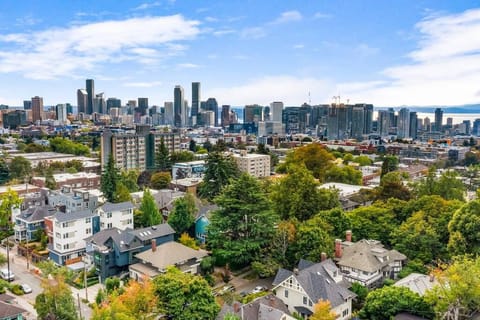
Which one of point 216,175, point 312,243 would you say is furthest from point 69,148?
point 312,243

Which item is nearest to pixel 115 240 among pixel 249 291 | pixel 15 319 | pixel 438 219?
pixel 15 319

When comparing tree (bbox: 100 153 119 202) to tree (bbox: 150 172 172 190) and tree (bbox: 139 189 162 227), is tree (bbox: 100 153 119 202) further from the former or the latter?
tree (bbox: 150 172 172 190)

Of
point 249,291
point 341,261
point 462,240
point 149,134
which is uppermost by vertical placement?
point 149,134

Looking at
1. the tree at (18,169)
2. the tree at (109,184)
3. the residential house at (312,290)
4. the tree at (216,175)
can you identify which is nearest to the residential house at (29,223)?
the tree at (109,184)

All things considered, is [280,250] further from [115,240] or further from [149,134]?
[149,134]

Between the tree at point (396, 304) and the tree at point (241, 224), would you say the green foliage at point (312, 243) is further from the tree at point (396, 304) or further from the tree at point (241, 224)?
the tree at point (396, 304)

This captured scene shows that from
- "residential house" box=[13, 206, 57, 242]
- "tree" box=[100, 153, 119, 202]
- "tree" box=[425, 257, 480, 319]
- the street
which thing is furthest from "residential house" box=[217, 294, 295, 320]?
"tree" box=[100, 153, 119, 202]

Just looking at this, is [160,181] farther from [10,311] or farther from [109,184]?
[10,311]

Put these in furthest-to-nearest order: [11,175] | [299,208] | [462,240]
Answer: [11,175], [299,208], [462,240]
